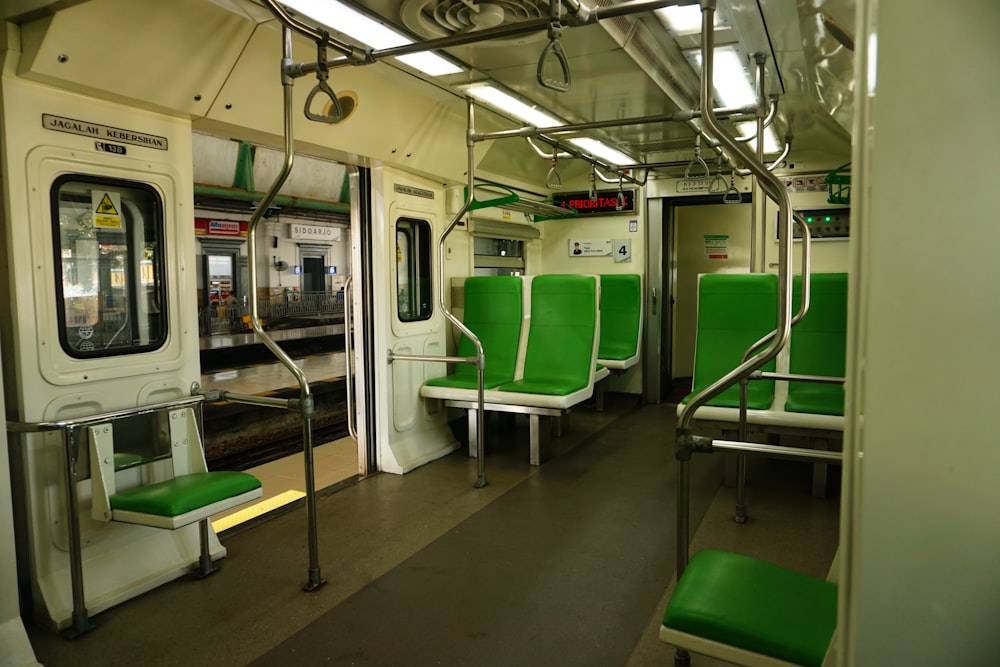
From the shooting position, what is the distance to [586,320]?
575 cm

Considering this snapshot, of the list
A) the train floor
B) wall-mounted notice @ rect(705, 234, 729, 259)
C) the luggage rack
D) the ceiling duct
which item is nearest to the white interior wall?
the train floor

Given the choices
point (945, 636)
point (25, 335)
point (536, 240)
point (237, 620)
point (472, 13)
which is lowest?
point (237, 620)

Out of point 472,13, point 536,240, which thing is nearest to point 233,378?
point 536,240

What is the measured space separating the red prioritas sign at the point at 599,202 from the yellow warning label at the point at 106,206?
547 cm

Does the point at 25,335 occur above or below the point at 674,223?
below

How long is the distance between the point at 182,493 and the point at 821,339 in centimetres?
444

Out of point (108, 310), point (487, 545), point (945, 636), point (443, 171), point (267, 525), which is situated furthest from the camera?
point (443, 171)

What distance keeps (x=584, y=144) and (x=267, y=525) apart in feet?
13.9

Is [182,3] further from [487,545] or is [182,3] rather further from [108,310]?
[487,545]

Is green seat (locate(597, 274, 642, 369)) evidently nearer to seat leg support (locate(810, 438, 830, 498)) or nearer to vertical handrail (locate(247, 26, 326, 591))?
seat leg support (locate(810, 438, 830, 498))

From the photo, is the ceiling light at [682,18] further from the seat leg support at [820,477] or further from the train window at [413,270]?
the seat leg support at [820,477]

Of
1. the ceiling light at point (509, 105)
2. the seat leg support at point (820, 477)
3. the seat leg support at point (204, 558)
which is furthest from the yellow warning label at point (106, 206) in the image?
the seat leg support at point (820, 477)

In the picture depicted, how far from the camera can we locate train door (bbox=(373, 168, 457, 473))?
5.20m

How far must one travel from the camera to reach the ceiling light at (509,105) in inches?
171
